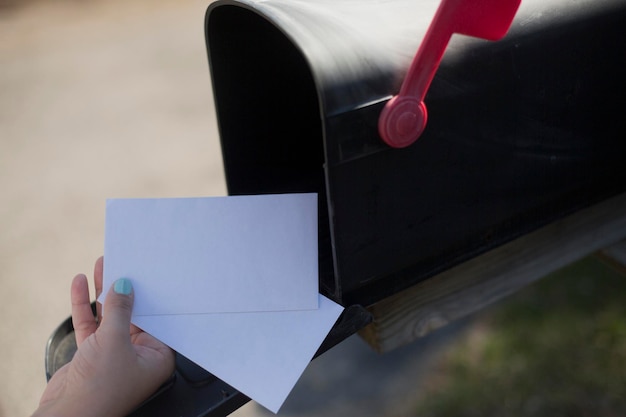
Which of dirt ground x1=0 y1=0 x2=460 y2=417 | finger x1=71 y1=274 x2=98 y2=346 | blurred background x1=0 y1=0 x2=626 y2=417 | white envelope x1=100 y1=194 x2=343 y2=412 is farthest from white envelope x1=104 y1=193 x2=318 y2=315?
dirt ground x1=0 y1=0 x2=460 y2=417

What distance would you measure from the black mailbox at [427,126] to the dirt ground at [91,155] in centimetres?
84

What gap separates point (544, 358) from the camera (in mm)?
1710

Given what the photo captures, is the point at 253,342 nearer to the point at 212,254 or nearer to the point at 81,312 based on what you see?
the point at 212,254

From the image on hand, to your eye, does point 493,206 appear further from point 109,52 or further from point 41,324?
point 109,52

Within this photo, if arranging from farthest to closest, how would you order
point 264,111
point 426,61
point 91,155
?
point 91,155
point 264,111
point 426,61

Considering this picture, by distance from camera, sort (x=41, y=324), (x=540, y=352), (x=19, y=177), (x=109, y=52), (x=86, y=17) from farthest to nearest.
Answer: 1. (x=86, y=17)
2. (x=109, y=52)
3. (x=19, y=177)
4. (x=41, y=324)
5. (x=540, y=352)

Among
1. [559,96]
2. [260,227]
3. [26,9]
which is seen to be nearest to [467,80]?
[559,96]

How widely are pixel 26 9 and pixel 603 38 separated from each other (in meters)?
4.24

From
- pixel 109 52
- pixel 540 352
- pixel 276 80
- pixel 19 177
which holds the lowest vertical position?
pixel 540 352

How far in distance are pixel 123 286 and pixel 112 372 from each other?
0.34 feet

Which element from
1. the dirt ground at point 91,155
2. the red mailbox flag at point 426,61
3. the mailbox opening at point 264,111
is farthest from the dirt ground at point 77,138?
the red mailbox flag at point 426,61

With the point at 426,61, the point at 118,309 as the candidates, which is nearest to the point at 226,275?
the point at 118,309

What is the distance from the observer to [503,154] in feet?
2.96

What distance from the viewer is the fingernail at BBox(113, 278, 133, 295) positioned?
0.79 metres
